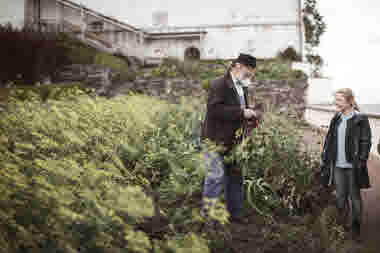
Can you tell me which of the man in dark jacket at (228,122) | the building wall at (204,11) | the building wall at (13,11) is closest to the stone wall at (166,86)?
the building wall at (204,11)

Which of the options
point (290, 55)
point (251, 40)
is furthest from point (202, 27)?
point (290, 55)

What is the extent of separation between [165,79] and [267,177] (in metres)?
12.6

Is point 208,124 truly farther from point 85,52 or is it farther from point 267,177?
point 85,52

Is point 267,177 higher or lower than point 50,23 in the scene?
lower

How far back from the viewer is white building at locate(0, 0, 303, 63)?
24.3m

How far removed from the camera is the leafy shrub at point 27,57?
12.9 m

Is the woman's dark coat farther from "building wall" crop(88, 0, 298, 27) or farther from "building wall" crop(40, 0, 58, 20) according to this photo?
"building wall" crop(40, 0, 58, 20)

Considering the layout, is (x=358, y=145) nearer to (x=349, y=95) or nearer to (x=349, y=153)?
(x=349, y=153)

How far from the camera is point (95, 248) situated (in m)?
1.81

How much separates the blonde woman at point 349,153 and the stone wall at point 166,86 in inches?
454

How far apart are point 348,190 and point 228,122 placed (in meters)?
1.60

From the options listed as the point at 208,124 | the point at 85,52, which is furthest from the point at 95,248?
the point at 85,52

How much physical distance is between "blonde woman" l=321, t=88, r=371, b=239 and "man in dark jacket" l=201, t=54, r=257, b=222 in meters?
1.05

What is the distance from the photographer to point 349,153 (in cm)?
365
